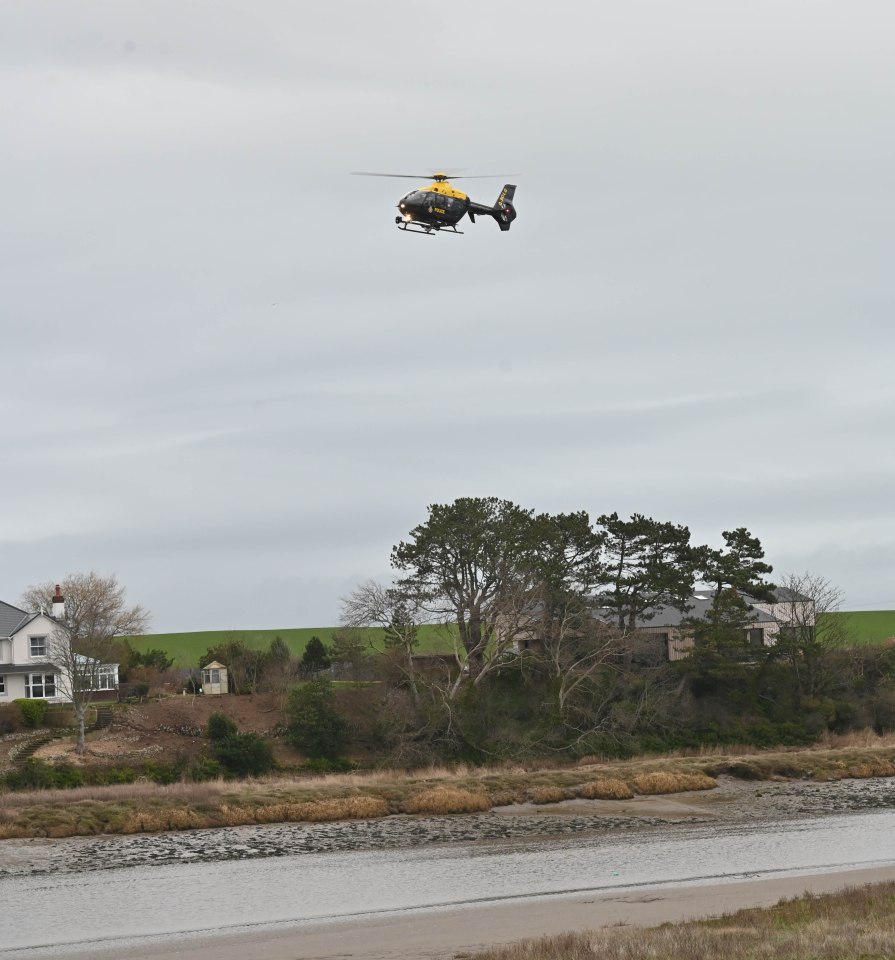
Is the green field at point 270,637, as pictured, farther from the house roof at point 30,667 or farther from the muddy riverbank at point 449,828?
the muddy riverbank at point 449,828

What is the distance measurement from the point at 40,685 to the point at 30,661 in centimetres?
153

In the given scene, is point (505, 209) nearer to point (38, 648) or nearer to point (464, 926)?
point (464, 926)

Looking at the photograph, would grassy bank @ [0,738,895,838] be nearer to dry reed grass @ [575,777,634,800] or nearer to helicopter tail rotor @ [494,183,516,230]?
dry reed grass @ [575,777,634,800]

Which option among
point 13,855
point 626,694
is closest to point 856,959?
point 13,855

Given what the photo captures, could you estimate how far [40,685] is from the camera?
7019 cm

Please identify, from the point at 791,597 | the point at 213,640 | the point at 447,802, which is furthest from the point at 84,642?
the point at 213,640

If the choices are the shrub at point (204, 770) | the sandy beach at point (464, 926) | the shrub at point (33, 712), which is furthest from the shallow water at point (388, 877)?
the shrub at point (33, 712)

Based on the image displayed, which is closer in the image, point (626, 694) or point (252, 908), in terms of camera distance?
point (252, 908)

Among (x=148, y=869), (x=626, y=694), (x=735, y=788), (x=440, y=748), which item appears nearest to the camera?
(x=148, y=869)

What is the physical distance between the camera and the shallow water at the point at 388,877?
1193 inches

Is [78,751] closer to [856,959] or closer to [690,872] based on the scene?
[690,872]

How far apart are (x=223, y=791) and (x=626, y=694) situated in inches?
975

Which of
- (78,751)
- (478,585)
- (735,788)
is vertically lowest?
(735,788)

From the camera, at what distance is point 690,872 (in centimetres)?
3475
